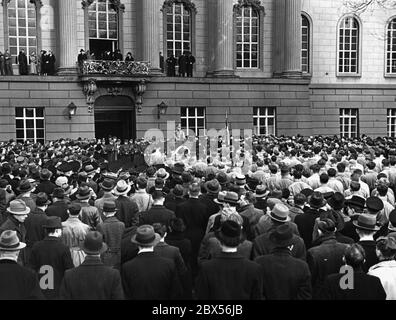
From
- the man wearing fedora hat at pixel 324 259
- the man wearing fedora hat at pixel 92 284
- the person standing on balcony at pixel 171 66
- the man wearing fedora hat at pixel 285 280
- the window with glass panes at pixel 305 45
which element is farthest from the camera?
the window with glass panes at pixel 305 45

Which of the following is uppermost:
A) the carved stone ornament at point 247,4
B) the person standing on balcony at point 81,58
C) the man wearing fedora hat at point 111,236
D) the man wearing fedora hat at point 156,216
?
the carved stone ornament at point 247,4

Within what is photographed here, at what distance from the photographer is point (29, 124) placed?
32.2m

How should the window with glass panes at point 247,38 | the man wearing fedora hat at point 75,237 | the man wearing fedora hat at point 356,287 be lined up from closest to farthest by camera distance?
1. the man wearing fedora hat at point 356,287
2. the man wearing fedora hat at point 75,237
3. the window with glass panes at point 247,38

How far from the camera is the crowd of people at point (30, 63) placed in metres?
31.4

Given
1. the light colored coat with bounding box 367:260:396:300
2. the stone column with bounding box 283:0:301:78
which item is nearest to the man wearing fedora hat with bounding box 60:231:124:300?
the light colored coat with bounding box 367:260:396:300

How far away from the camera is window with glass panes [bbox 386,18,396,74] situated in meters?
41.1

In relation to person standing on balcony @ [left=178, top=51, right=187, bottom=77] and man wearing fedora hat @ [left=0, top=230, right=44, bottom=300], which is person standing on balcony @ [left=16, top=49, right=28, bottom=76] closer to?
person standing on balcony @ [left=178, top=51, right=187, bottom=77]

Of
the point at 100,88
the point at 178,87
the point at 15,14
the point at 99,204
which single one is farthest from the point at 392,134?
the point at 99,204

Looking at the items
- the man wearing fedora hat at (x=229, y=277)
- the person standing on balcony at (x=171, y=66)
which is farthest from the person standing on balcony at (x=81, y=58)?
the man wearing fedora hat at (x=229, y=277)

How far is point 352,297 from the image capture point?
574 cm

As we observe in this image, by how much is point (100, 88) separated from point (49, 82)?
2926mm

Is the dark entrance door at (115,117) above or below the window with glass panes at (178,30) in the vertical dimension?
below

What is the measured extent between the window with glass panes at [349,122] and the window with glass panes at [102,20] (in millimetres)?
17635

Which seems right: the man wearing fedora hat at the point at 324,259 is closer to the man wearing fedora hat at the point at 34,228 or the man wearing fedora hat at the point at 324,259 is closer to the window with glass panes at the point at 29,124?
the man wearing fedora hat at the point at 34,228
